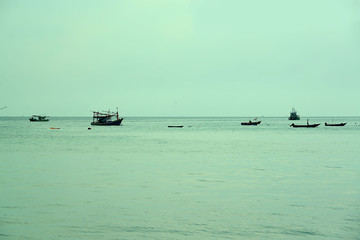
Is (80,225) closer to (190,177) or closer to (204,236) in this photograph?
(204,236)

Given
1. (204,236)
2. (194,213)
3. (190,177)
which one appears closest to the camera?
(204,236)

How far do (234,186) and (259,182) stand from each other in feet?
6.25

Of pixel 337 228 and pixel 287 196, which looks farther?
pixel 287 196

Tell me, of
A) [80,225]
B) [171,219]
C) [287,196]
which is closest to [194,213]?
[171,219]

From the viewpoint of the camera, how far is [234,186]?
2044 centimetres

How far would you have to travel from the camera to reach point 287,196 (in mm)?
17859

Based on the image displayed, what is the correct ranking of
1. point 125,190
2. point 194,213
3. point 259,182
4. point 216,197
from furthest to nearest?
point 259,182 → point 125,190 → point 216,197 → point 194,213

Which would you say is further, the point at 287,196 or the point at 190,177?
the point at 190,177

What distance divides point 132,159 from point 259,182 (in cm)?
1450

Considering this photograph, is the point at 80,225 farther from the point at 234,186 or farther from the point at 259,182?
the point at 259,182

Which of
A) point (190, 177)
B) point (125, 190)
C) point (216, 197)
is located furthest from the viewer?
point (190, 177)

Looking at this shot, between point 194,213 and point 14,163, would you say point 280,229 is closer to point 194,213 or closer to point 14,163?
point 194,213

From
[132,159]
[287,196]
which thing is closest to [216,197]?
[287,196]

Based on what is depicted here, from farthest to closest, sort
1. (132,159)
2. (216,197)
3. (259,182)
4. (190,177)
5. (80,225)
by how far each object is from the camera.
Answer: (132,159), (190,177), (259,182), (216,197), (80,225)
